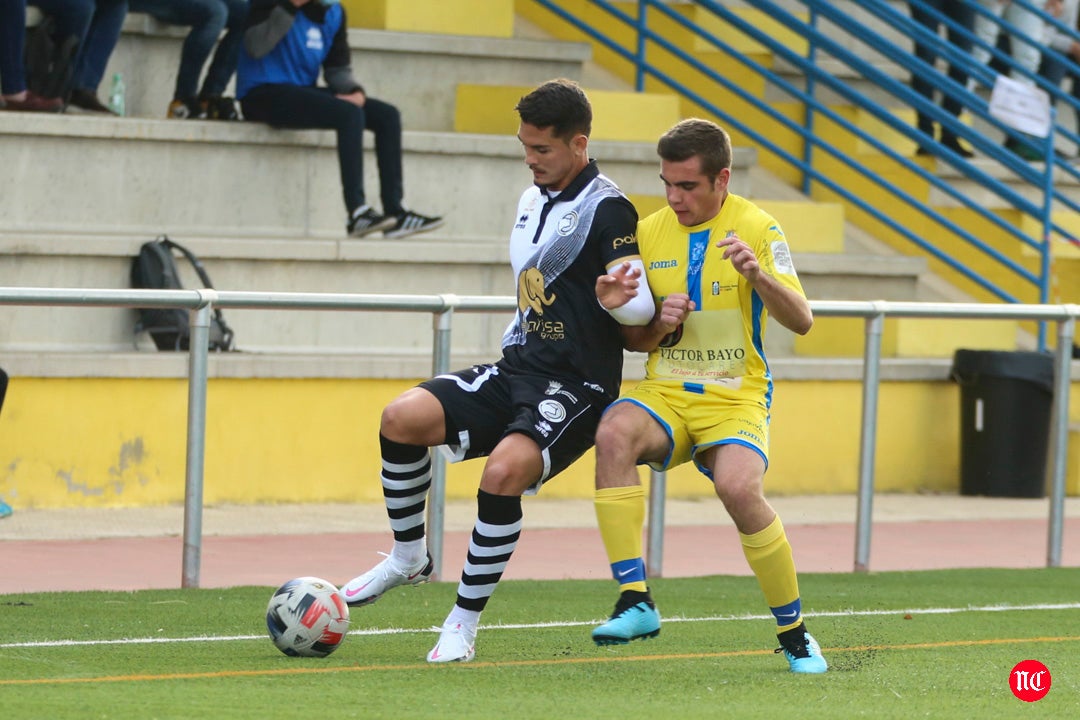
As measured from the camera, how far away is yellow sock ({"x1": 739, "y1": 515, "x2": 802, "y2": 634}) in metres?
5.70

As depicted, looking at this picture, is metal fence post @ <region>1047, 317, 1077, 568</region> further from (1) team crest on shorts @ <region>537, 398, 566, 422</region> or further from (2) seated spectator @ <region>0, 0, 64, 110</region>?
(2) seated spectator @ <region>0, 0, 64, 110</region>

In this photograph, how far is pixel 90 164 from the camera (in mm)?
11938

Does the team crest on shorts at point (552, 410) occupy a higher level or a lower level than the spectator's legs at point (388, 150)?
lower

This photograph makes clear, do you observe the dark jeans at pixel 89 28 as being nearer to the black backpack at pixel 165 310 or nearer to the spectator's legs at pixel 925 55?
the black backpack at pixel 165 310

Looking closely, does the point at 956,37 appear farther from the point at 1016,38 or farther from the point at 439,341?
the point at 439,341

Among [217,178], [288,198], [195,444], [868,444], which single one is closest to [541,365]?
[195,444]

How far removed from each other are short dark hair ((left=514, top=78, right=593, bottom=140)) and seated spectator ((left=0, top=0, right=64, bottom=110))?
21.2ft

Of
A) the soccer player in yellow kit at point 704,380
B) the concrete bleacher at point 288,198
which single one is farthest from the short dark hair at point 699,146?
the concrete bleacher at point 288,198

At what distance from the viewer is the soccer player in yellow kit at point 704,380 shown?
18.6ft

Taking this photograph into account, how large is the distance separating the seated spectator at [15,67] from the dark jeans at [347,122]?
125 cm

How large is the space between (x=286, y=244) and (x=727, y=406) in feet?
21.0

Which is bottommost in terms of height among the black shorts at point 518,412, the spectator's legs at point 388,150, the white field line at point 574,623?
the white field line at point 574,623

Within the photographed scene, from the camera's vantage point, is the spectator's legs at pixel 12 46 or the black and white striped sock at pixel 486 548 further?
the spectator's legs at pixel 12 46

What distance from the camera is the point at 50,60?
1194 cm
